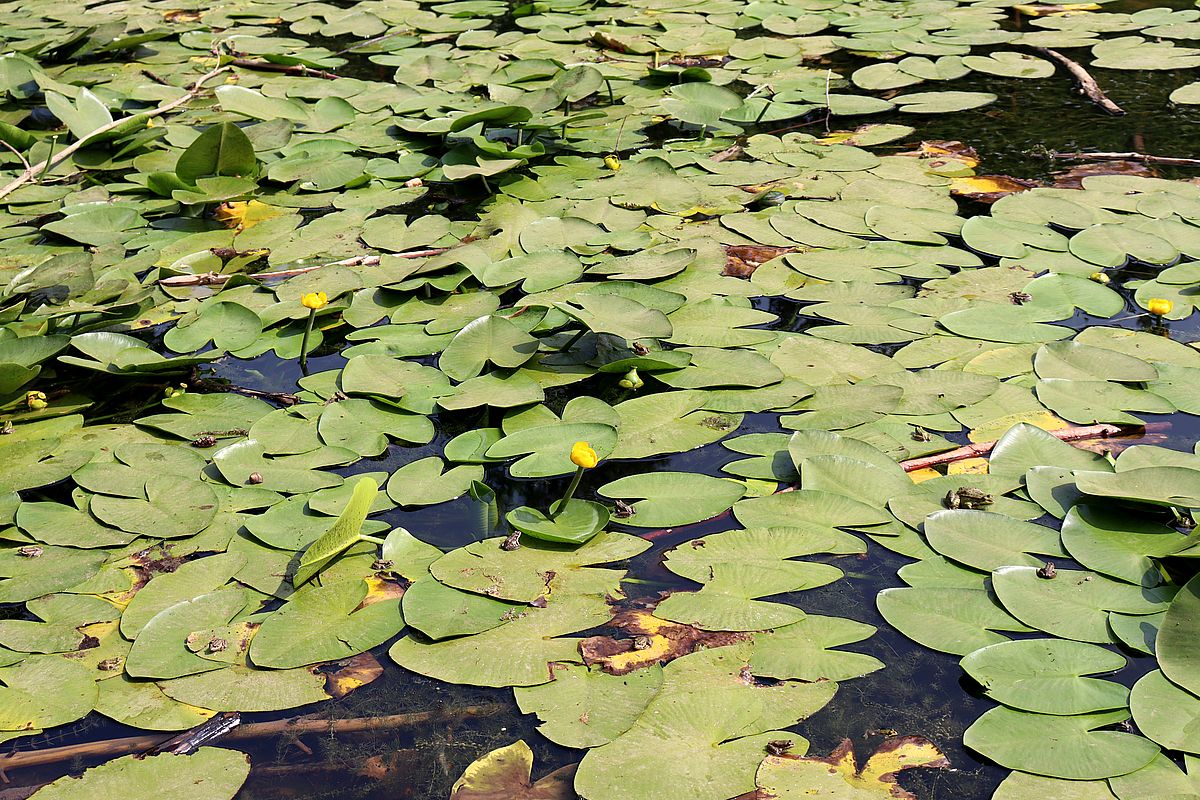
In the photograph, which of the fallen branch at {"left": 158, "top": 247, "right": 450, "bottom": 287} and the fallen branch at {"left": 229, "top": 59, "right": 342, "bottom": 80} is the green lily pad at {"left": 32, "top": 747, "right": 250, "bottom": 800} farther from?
the fallen branch at {"left": 229, "top": 59, "right": 342, "bottom": 80}

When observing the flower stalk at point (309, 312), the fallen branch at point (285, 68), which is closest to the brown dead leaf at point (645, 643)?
the flower stalk at point (309, 312)

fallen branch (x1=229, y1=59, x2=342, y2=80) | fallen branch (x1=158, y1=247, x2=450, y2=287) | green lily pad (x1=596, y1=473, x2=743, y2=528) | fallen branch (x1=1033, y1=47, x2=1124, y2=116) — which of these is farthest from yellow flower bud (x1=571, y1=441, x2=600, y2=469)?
fallen branch (x1=229, y1=59, x2=342, y2=80)

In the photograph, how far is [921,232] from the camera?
2.94 metres

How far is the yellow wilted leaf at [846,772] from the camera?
1.38 meters

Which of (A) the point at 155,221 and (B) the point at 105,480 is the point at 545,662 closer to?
(B) the point at 105,480

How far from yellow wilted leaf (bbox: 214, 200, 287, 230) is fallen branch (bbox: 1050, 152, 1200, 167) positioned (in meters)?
2.70

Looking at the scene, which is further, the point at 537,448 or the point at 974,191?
the point at 974,191

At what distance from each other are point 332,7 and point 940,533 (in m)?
4.98

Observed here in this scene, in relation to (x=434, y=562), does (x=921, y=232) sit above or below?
above

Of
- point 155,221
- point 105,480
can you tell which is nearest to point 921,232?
point 105,480

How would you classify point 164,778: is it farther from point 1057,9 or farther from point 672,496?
point 1057,9

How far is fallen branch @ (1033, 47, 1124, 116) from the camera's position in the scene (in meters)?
3.80

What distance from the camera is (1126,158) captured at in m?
3.36

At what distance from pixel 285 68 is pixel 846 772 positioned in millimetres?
4386
